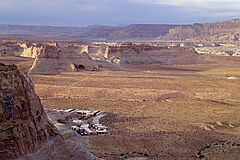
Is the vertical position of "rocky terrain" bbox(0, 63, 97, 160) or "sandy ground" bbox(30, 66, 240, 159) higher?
"rocky terrain" bbox(0, 63, 97, 160)

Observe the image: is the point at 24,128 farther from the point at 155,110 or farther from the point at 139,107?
the point at 139,107

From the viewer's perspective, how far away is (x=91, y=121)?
34.0 meters

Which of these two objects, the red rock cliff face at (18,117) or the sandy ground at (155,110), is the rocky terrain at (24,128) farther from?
the sandy ground at (155,110)

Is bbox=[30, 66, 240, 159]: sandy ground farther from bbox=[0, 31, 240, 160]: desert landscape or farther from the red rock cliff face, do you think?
the red rock cliff face

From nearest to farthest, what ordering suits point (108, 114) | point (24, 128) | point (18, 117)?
point (18, 117) → point (24, 128) → point (108, 114)

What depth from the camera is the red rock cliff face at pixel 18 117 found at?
1611cm

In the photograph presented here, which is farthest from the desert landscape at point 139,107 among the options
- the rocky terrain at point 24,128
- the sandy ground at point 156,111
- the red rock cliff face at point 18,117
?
the red rock cliff face at point 18,117

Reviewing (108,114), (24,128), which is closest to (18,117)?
(24,128)

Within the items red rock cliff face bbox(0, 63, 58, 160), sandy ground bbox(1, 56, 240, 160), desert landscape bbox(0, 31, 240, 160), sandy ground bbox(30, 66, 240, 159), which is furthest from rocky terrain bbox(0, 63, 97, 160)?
sandy ground bbox(1, 56, 240, 160)

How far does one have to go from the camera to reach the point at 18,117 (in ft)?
55.2

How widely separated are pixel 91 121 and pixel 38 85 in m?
24.5

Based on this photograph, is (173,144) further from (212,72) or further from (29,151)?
(212,72)

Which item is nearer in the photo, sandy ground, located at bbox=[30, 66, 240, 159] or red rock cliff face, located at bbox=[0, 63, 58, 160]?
red rock cliff face, located at bbox=[0, 63, 58, 160]

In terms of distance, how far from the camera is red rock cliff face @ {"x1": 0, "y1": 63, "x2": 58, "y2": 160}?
16.1 metres
